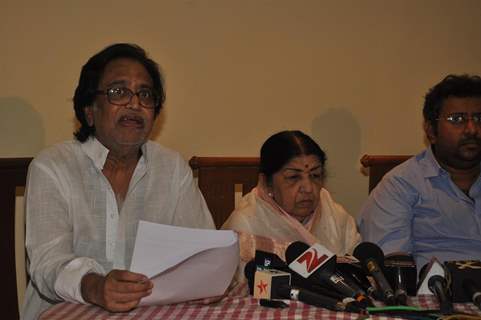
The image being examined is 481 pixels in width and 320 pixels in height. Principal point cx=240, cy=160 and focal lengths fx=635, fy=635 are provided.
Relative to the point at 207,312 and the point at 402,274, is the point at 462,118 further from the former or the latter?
the point at 207,312

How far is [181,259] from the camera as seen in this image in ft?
5.33

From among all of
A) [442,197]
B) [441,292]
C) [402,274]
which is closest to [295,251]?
[402,274]

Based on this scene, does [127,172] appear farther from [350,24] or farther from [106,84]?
[350,24]

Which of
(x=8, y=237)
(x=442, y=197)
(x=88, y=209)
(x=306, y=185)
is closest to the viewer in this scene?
(x=88, y=209)

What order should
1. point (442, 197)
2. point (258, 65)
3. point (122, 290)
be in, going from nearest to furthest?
1. point (122, 290)
2. point (442, 197)
3. point (258, 65)

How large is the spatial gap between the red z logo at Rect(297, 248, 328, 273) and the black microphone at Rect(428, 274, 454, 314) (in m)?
0.32

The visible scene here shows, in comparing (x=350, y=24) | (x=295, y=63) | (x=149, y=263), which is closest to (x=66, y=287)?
(x=149, y=263)

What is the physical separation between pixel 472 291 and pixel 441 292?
0.09 meters

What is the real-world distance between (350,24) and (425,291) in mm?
2291

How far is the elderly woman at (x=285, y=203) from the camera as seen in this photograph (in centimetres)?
280

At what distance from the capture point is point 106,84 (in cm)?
239

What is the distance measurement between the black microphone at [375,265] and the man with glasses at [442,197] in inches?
44.3

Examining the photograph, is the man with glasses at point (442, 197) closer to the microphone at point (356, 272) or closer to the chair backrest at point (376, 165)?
the chair backrest at point (376, 165)

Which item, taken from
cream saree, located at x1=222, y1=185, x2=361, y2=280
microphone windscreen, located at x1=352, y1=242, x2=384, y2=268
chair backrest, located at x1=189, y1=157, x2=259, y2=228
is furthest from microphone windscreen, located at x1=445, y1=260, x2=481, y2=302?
chair backrest, located at x1=189, y1=157, x2=259, y2=228
